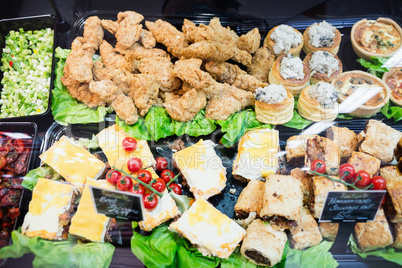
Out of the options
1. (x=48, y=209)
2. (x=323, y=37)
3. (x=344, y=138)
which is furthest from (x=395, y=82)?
(x=48, y=209)

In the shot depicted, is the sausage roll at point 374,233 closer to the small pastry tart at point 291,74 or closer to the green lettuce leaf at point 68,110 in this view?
the small pastry tart at point 291,74

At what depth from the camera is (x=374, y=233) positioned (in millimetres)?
2729

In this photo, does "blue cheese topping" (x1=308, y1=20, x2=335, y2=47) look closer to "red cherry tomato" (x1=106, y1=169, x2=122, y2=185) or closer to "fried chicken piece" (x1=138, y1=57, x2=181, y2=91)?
"fried chicken piece" (x1=138, y1=57, x2=181, y2=91)

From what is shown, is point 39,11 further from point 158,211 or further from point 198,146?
point 158,211

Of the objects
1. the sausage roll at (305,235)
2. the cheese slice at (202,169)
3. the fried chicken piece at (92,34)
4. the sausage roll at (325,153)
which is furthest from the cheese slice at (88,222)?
the fried chicken piece at (92,34)

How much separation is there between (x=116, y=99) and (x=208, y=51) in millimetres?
1108

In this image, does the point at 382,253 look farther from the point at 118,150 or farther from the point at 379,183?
the point at 118,150

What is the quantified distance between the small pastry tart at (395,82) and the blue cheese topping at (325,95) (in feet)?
2.32

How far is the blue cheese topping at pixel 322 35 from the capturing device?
3846mm

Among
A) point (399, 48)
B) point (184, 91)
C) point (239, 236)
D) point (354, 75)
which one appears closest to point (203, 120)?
point (184, 91)

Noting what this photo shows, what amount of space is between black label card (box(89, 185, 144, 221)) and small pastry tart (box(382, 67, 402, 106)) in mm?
2885

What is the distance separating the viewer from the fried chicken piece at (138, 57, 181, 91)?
362 cm

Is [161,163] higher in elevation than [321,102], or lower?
lower

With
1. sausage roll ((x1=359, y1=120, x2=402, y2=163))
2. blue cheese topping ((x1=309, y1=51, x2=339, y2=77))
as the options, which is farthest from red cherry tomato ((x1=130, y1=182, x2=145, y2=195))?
blue cheese topping ((x1=309, y1=51, x2=339, y2=77))
